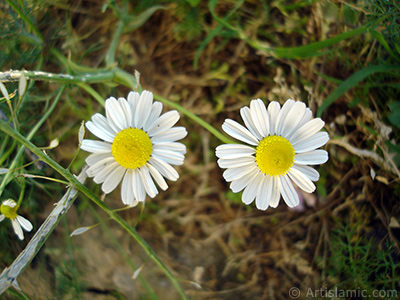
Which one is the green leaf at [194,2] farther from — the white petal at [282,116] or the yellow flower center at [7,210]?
the yellow flower center at [7,210]

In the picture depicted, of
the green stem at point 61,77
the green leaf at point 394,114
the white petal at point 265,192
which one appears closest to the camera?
the green stem at point 61,77

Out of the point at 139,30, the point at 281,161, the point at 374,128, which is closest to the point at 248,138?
the point at 281,161

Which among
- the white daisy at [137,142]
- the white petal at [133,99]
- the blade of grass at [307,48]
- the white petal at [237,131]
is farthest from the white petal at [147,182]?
the blade of grass at [307,48]

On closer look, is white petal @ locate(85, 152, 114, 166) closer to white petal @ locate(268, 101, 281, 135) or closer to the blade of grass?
white petal @ locate(268, 101, 281, 135)

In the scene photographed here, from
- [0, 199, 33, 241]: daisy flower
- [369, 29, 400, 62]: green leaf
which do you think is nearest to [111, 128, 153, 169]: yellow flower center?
[0, 199, 33, 241]: daisy flower

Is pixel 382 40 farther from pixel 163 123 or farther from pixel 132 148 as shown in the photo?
pixel 132 148

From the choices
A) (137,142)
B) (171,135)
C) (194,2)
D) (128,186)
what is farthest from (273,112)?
(194,2)
